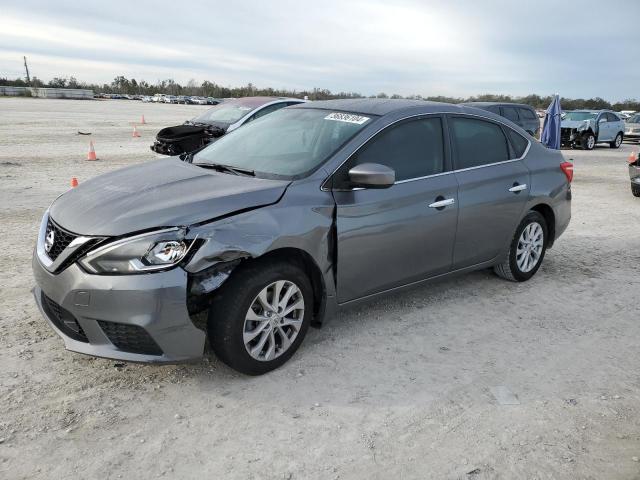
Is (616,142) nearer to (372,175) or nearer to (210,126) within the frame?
(210,126)

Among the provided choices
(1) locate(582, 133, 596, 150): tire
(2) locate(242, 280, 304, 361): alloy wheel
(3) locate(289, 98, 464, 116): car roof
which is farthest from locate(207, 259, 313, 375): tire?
(1) locate(582, 133, 596, 150): tire

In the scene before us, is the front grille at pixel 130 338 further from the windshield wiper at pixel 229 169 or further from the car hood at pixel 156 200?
the windshield wiper at pixel 229 169

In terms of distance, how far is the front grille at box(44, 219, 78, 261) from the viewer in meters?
3.23

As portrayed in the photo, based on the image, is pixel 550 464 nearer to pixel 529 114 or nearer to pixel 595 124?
pixel 529 114

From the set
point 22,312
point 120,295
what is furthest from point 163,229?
point 22,312

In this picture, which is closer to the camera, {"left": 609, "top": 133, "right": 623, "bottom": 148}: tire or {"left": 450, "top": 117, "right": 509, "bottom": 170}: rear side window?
{"left": 450, "top": 117, "right": 509, "bottom": 170}: rear side window

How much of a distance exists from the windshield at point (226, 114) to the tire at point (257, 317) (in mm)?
8942

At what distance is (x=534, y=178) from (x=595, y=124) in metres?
20.9

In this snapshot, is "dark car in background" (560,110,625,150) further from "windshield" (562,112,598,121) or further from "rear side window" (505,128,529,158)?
"rear side window" (505,128,529,158)

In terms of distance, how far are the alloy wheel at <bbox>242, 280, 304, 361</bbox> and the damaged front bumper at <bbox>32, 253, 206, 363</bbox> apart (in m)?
0.34

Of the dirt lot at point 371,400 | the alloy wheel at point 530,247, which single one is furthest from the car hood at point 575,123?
the dirt lot at point 371,400

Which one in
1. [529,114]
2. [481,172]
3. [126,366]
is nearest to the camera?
[126,366]

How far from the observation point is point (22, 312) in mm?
4309

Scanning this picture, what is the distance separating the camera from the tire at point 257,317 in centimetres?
325
